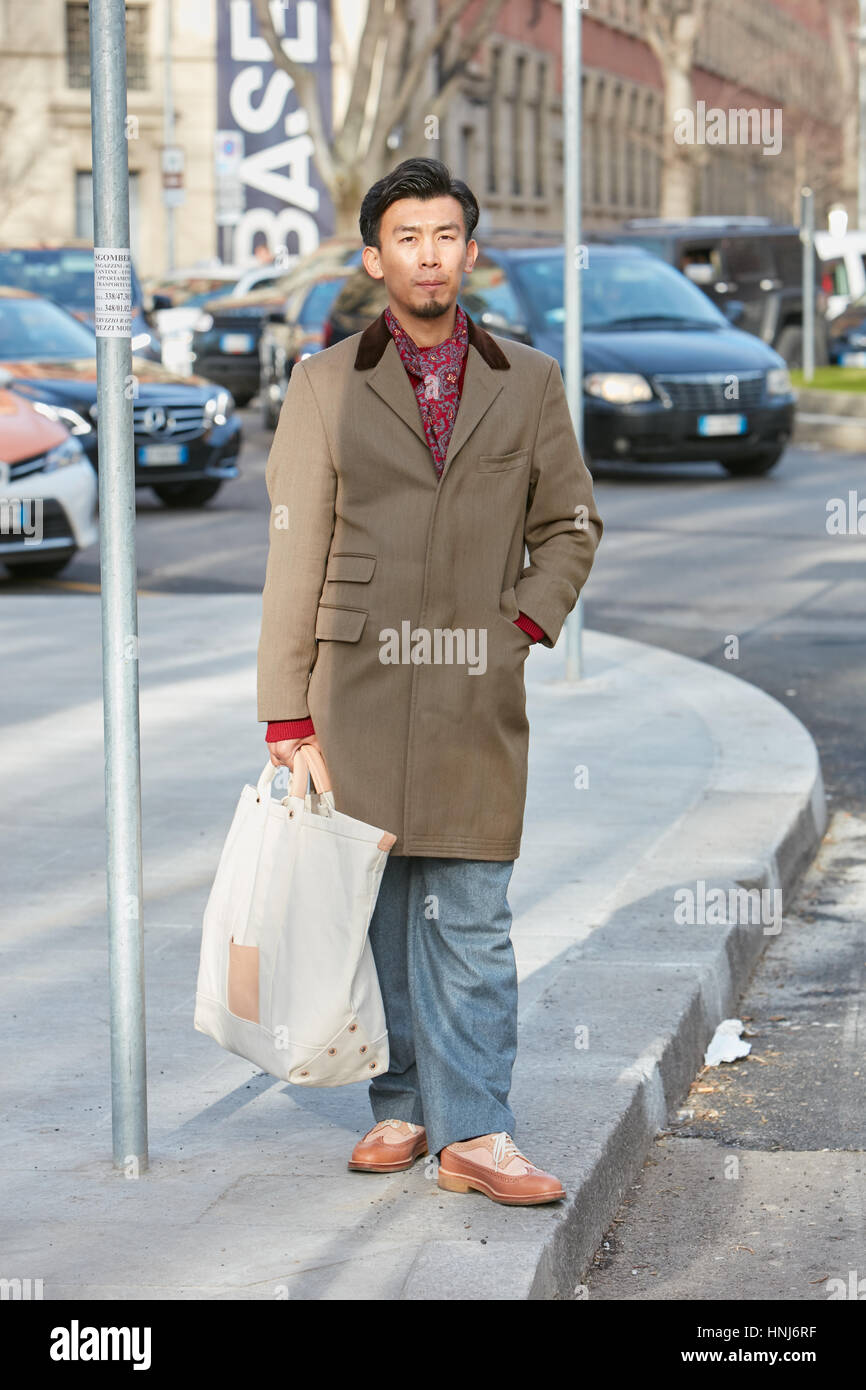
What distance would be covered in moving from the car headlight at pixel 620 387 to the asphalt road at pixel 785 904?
2.44 feet

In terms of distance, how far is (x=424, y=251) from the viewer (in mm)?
3740

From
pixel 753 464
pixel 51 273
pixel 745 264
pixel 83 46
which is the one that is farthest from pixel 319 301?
pixel 83 46

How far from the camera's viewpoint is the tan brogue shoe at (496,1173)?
151 inches

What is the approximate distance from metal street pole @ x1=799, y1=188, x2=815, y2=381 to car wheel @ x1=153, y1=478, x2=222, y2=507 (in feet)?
28.6

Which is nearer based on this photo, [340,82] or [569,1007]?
[569,1007]

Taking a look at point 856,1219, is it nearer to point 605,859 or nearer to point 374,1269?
point 374,1269

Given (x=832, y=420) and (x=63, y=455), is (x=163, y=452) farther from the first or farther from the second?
(x=832, y=420)

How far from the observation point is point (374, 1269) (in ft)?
11.6

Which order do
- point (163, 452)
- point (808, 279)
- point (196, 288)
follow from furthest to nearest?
1. point (196, 288)
2. point (808, 279)
3. point (163, 452)

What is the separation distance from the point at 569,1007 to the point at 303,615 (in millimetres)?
1515

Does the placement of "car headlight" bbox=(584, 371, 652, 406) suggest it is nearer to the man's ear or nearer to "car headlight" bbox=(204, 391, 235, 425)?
"car headlight" bbox=(204, 391, 235, 425)

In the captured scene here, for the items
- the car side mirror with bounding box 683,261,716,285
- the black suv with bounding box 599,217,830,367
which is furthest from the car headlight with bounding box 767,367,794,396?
the car side mirror with bounding box 683,261,716,285

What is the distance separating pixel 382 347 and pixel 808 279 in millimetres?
21208

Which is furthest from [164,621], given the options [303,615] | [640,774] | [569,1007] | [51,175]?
[51,175]
